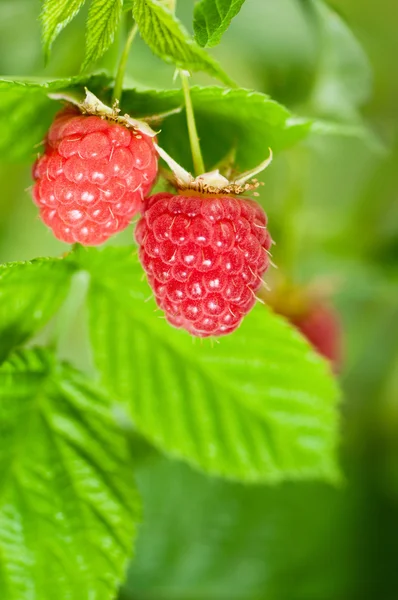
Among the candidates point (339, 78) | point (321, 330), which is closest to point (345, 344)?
point (321, 330)

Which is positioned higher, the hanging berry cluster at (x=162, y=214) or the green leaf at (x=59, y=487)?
the hanging berry cluster at (x=162, y=214)

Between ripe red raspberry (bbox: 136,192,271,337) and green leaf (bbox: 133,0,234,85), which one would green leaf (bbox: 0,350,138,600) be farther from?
green leaf (bbox: 133,0,234,85)

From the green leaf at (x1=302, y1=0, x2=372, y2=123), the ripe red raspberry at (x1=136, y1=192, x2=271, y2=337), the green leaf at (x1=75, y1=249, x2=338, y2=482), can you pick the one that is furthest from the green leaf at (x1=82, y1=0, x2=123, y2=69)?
the green leaf at (x1=302, y1=0, x2=372, y2=123)

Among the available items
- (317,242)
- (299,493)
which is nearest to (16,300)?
(317,242)

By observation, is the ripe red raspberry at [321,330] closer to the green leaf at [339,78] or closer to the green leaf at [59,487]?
the green leaf at [339,78]

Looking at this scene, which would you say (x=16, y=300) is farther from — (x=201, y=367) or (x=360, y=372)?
(x=360, y=372)

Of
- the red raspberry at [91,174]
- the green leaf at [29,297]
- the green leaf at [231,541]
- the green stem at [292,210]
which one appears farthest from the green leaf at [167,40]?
the green leaf at [231,541]
